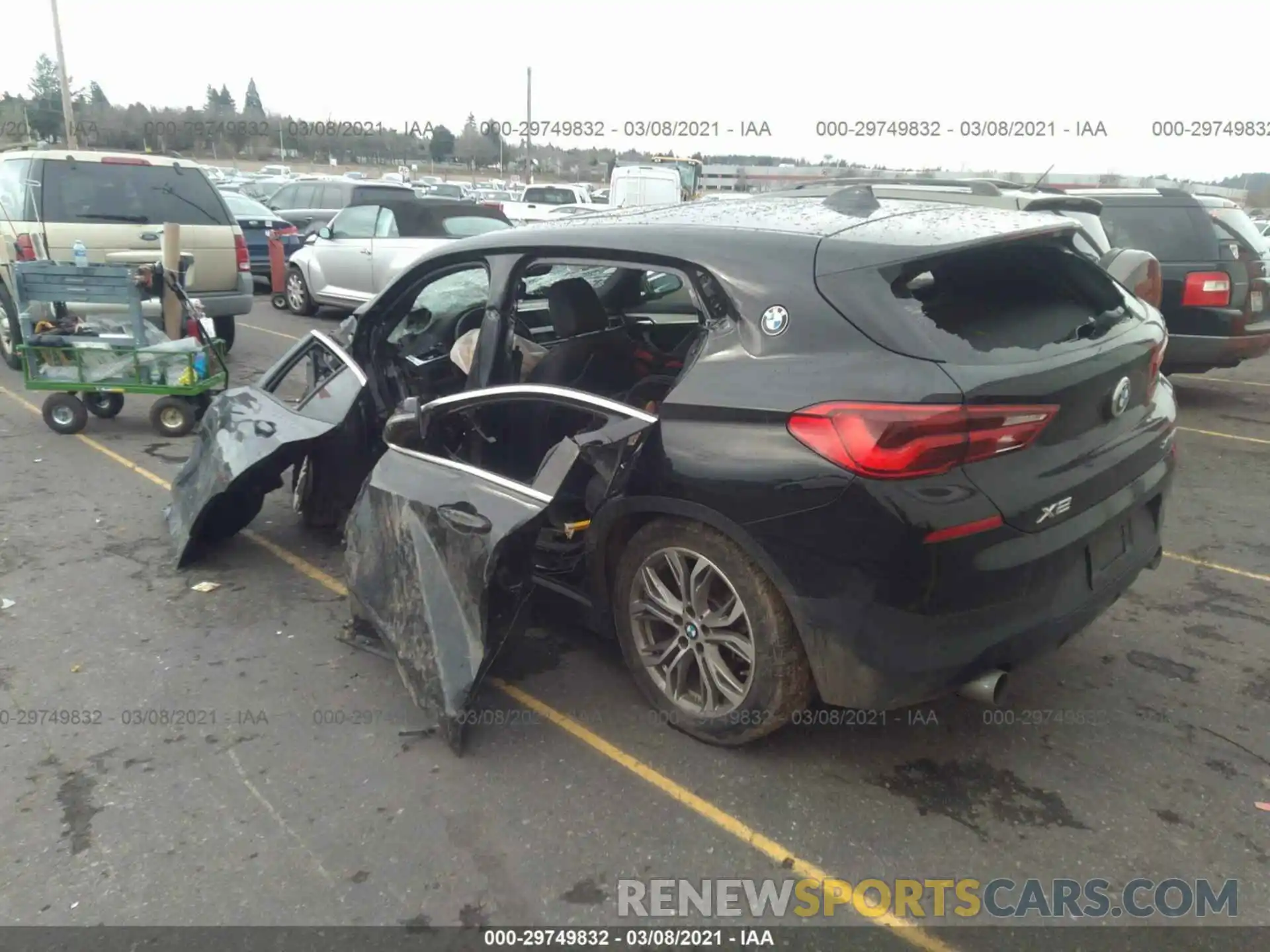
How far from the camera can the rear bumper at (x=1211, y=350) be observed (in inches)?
305

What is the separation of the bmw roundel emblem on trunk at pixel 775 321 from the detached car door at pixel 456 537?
456 millimetres

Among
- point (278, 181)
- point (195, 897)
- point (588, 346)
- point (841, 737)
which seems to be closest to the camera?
point (195, 897)

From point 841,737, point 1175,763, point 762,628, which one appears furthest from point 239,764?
point 1175,763

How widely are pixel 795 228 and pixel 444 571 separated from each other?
1.64 metres

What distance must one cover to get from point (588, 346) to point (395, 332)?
1300mm

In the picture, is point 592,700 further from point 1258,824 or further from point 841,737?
point 1258,824

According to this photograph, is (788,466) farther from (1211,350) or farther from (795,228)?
(1211,350)

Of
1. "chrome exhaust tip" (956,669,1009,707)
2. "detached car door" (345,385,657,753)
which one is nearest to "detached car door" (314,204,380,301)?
"detached car door" (345,385,657,753)

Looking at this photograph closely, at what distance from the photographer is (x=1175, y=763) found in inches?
118

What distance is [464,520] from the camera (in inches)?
122

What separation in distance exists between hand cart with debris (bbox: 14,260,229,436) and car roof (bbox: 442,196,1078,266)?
13.0 feet

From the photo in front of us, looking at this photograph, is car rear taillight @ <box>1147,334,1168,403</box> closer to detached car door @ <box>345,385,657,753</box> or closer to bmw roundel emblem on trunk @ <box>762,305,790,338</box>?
bmw roundel emblem on trunk @ <box>762,305,790,338</box>

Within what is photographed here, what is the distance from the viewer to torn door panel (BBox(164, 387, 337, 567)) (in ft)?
13.6

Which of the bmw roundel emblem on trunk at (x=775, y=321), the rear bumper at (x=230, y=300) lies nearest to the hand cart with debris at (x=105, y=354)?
the rear bumper at (x=230, y=300)
